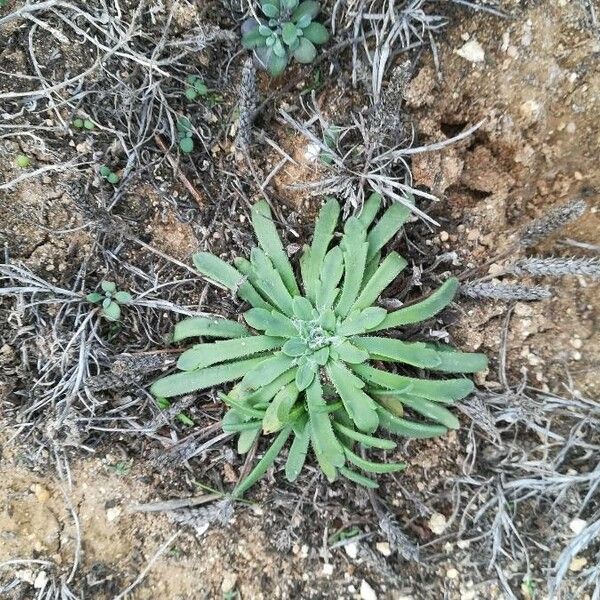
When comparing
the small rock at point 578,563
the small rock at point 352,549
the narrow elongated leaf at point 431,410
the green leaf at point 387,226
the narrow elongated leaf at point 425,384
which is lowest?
the small rock at point 352,549

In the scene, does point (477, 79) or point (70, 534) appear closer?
point (477, 79)

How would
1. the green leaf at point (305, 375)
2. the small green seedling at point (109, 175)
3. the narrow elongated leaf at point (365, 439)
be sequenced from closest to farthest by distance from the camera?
the narrow elongated leaf at point (365, 439) → the green leaf at point (305, 375) → the small green seedling at point (109, 175)

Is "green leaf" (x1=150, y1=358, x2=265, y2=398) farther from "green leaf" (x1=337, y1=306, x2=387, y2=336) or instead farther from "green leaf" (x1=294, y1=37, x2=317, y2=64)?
"green leaf" (x1=294, y1=37, x2=317, y2=64)

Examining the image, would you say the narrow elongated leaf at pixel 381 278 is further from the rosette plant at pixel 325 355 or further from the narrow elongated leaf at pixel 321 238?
the narrow elongated leaf at pixel 321 238

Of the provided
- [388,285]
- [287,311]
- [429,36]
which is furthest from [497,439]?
[429,36]

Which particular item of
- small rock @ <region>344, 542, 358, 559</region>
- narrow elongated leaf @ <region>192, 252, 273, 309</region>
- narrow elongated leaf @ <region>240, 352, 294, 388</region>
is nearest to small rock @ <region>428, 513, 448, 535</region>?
small rock @ <region>344, 542, 358, 559</region>

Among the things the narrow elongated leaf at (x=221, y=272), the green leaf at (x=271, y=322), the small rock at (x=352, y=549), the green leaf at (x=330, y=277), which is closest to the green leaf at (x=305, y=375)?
the green leaf at (x=271, y=322)

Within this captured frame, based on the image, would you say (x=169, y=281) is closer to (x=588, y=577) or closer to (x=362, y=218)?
(x=362, y=218)
